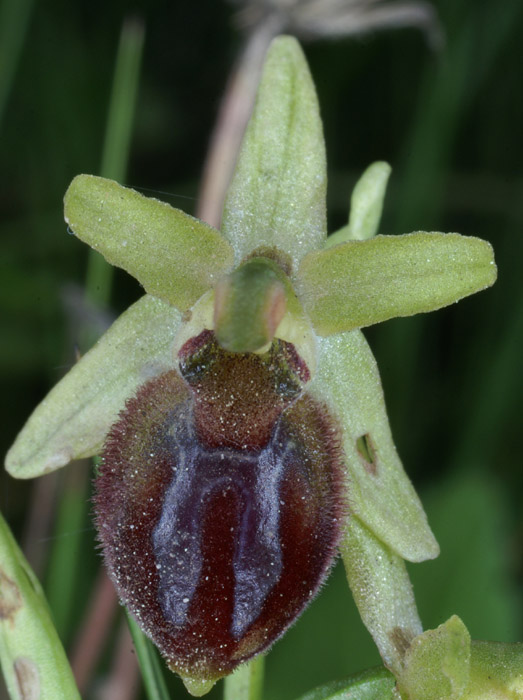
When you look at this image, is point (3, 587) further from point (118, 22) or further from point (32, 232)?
point (118, 22)

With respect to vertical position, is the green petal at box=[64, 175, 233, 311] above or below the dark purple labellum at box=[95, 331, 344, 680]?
above

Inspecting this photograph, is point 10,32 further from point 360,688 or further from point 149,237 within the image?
point 360,688

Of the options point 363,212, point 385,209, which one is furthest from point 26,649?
point 385,209

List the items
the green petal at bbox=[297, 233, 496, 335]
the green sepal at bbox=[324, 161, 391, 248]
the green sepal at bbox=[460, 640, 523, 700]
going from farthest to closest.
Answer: the green sepal at bbox=[324, 161, 391, 248]
the green petal at bbox=[297, 233, 496, 335]
the green sepal at bbox=[460, 640, 523, 700]

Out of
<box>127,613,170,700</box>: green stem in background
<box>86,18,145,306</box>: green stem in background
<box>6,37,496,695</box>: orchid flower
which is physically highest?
<box>86,18,145,306</box>: green stem in background

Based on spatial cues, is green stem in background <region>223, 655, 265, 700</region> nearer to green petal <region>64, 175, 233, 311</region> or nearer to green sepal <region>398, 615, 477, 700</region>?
green sepal <region>398, 615, 477, 700</region>

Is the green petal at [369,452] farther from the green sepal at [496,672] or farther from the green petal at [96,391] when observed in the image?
the green petal at [96,391]

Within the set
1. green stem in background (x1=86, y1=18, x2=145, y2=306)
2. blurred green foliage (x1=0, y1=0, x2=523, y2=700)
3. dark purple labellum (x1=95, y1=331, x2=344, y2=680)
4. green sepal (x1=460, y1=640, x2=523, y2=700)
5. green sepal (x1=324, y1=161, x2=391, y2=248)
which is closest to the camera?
dark purple labellum (x1=95, y1=331, x2=344, y2=680)

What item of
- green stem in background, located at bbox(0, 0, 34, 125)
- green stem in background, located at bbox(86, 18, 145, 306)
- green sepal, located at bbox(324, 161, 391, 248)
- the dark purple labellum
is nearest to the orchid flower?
the dark purple labellum
